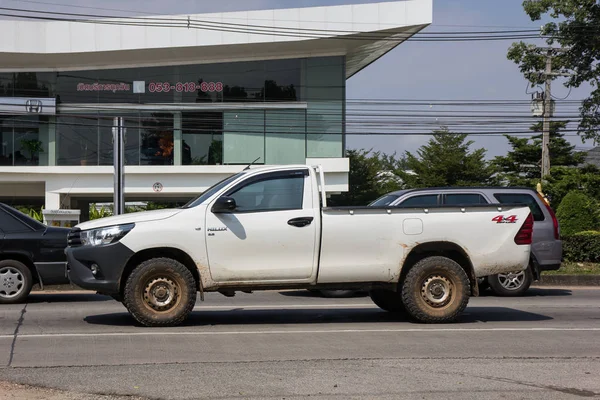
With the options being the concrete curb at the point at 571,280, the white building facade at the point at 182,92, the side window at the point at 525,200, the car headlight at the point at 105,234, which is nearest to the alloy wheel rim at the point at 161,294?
the car headlight at the point at 105,234

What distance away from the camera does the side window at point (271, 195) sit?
10.1 metres

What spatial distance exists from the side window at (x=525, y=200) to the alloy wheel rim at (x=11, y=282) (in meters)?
8.61

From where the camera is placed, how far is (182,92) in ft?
119

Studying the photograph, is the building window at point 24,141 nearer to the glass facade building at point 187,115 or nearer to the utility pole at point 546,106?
the glass facade building at point 187,115

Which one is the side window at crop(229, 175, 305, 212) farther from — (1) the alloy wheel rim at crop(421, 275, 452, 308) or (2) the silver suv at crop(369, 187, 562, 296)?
(2) the silver suv at crop(369, 187, 562, 296)

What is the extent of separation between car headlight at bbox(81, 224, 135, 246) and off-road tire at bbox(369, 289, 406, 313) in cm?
373

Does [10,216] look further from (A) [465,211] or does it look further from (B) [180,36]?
(B) [180,36]

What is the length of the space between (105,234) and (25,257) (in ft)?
14.0

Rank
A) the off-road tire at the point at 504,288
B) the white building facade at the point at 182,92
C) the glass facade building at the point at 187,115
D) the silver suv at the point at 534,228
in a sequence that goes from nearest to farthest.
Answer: the silver suv at the point at 534,228, the off-road tire at the point at 504,288, the white building facade at the point at 182,92, the glass facade building at the point at 187,115

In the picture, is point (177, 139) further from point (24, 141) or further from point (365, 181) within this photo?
point (365, 181)

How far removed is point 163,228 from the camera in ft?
32.0

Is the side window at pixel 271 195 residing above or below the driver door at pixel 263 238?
above

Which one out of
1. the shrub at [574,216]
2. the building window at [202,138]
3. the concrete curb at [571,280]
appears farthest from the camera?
the building window at [202,138]

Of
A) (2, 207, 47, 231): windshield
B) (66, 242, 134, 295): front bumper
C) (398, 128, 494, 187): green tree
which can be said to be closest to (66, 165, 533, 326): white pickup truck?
(66, 242, 134, 295): front bumper
